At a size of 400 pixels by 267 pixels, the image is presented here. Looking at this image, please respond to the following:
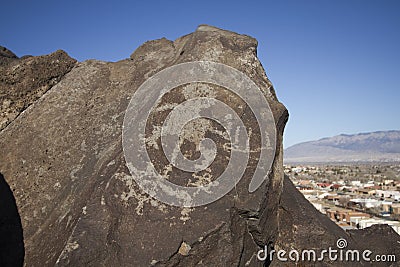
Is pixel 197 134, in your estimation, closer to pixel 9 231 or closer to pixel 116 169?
pixel 116 169

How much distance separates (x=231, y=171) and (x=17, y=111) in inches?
119

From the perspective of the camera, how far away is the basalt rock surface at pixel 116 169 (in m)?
3.56

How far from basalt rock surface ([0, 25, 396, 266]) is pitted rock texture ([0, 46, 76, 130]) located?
0.04 feet

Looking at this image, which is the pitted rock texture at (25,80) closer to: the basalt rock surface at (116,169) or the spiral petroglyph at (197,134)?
the basalt rock surface at (116,169)

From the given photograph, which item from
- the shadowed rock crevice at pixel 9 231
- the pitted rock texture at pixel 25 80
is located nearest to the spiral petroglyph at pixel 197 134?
the shadowed rock crevice at pixel 9 231

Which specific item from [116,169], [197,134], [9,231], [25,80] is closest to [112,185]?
[116,169]

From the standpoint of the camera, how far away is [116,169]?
390cm

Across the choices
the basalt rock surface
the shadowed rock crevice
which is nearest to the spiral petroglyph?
the basalt rock surface

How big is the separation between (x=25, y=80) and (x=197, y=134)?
8.90 ft

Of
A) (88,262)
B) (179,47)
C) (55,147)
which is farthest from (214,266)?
(179,47)

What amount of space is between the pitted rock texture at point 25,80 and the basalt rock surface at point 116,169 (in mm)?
13

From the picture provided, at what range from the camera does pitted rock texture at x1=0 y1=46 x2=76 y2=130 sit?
5.21m

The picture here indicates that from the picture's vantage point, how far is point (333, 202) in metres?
19.8

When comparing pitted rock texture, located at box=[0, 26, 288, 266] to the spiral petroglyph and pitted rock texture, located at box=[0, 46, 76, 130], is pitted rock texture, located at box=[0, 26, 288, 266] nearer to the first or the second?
the spiral petroglyph
